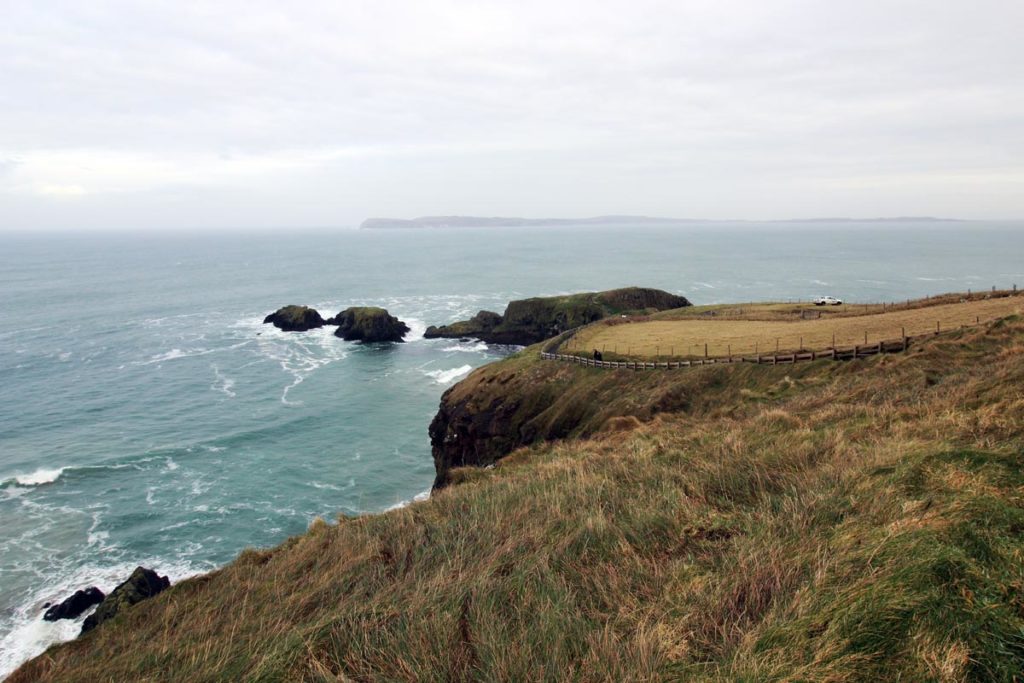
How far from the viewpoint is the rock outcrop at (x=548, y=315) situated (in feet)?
258

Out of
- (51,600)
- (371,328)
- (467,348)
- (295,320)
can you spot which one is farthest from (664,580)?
(295,320)

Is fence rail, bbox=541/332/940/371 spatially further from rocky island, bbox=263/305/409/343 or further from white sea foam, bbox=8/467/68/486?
rocky island, bbox=263/305/409/343

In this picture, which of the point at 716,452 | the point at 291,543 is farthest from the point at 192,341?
the point at 716,452

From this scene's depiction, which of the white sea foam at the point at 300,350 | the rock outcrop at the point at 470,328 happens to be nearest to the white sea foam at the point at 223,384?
the white sea foam at the point at 300,350

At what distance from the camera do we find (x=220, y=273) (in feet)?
500

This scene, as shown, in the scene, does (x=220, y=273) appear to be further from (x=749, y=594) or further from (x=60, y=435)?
(x=749, y=594)

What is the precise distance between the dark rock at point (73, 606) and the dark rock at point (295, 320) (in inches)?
2412

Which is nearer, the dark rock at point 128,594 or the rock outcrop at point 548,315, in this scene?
the dark rock at point 128,594

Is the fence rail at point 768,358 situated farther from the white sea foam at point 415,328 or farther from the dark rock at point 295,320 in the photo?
the dark rock at point 295,320

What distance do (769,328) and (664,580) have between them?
38473 mm

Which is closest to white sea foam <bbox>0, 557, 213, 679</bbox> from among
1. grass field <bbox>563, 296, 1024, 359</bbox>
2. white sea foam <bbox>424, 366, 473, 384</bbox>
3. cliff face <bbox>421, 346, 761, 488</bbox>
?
cliff face <bbox>421, 346, 761, 488</bbox>

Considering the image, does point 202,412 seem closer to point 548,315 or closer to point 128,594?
point 128,594

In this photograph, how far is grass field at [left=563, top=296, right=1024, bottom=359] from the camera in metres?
33.3

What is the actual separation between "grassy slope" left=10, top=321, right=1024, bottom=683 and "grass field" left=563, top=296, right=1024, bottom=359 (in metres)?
22.2
